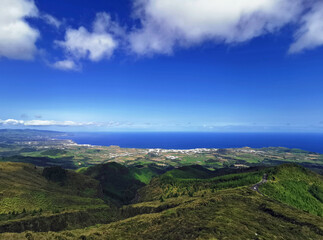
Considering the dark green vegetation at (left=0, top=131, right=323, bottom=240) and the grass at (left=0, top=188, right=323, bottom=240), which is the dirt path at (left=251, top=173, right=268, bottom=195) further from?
the grass at (left=0, top=188, right=323, bottom=240)

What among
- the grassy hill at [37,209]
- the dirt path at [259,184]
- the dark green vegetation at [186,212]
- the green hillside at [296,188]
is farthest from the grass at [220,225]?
the green hillside at [296,188]

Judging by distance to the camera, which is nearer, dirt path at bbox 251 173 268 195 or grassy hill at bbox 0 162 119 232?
grassy hill at bbox 0 162 119 232

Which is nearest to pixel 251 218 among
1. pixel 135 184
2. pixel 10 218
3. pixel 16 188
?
pixel 10 218

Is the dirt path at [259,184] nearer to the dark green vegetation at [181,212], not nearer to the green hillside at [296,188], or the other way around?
the dark green vegetation at [181,212]

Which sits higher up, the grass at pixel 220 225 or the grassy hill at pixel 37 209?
the grass at pixel 220 225

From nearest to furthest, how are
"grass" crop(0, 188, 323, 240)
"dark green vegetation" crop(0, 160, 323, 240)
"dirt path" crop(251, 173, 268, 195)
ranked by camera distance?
"grass" crop(0, 188, 323, 240), "dark green vegetation" crop(0, 160, 323, 240), "dirt path" crop(251, 173, 268, 195)

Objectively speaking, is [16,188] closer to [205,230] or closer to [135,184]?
[205,230]

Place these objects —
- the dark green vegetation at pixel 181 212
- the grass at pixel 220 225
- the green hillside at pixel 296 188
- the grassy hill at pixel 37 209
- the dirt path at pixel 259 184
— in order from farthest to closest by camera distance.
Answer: the dirt path at pixel 259 184 < the green hillside at pixel 296 188 < the grassy hill at pixel 37 209 < the dark green vegetation at pixel 181 212 < the grass at pixel 220 225

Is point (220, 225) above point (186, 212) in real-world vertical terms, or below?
above

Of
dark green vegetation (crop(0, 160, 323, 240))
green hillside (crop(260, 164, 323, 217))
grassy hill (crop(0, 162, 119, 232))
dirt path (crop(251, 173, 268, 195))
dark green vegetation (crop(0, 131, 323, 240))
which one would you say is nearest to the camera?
dark green vegetation (crop(0, 160, 323, 240))

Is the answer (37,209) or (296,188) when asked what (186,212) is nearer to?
(37,209)

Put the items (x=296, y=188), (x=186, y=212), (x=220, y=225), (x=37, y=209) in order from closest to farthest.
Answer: (x=220, y=225), (x=186, y=212), (x=37, y=209), (x=296, y=188)

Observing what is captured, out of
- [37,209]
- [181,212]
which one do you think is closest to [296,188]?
[181,212]

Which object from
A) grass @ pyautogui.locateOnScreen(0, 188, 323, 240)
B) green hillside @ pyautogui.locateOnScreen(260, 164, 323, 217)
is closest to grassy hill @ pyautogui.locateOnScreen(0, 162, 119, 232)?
grass @ pyautogui.locateOnScreen(0, 188, 323, 240)
